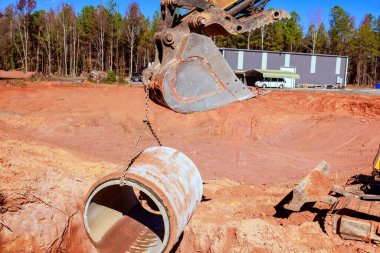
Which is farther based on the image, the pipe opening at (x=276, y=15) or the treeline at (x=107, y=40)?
the treeline at (x=107, y=40)

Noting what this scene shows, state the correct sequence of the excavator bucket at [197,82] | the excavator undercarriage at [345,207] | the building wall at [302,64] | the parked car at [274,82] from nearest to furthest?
1. the excavator bucket at [197,82]
2. the excavator undercarriage at [345,207]
3. the parked car at [274,82]
4. the building wall at [302,64]

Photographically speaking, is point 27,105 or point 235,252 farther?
point 27,105

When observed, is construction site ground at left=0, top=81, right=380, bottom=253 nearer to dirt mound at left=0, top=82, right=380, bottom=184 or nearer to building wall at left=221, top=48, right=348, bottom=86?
dirt mound at left=0, top=82, right=380, bottom=184

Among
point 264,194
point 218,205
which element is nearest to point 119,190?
point 218,205

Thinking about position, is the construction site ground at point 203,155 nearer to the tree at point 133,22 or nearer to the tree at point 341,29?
the tree at point 133,22

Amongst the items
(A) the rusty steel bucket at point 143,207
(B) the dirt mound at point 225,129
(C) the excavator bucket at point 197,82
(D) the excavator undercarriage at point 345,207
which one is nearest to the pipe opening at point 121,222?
(A) the rusty steel bucket at point 143,207

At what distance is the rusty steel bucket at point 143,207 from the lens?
415 centimetres

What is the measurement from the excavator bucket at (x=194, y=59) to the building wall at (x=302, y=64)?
39.1 m

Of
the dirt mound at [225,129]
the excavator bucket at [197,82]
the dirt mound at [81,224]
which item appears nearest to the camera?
the excavator bucket at [197,82]

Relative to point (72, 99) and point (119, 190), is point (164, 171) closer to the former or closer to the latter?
point (119, 190)

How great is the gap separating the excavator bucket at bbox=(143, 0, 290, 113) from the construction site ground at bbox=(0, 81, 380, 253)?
2.20 metres

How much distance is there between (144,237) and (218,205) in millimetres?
1966

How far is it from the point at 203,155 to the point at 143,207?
244 inches

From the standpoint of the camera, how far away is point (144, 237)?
5594 mm
